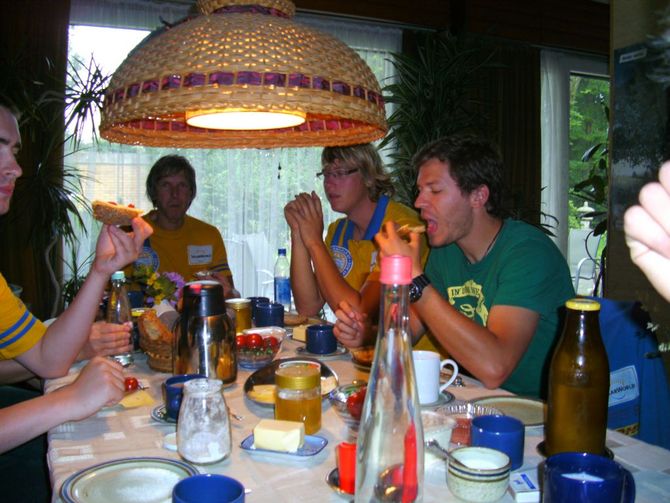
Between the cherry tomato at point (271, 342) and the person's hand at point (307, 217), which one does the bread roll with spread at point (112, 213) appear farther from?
the person's hand at point (307, 217)

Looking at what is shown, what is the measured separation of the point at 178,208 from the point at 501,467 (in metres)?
2.60

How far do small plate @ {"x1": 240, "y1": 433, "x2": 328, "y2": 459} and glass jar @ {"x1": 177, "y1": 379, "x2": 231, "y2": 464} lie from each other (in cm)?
5

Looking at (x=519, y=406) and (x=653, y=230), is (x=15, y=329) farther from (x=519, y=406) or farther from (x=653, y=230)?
(x=653, y=230)

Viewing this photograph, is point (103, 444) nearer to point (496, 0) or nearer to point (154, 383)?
point (154, 383)

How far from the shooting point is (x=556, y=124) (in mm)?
5551

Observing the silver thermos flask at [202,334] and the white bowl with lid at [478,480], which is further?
the silver thermos flask at [202,334]

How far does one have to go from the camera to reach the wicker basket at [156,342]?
157 centimetres

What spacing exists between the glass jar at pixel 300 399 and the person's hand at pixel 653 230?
0.74 metres

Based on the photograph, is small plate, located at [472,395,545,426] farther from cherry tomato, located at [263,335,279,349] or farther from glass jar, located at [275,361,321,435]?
cherry tomato, located at [263,335,279,349]

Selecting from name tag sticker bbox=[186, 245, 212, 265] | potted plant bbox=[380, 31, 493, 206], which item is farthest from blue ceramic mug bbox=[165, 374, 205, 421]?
potted plant bbox=[380, 31, 493, 206]

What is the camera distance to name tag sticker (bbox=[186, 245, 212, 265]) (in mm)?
3170

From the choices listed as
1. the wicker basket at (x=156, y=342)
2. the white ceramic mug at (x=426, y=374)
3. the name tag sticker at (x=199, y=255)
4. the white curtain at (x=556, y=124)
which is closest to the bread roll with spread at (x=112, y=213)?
the wicker basket at (x=156, y=342)

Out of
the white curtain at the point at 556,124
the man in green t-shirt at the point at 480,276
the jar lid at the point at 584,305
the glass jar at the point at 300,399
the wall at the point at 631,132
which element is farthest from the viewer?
the white curtain at the point at 556,124

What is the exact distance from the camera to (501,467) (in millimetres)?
871
